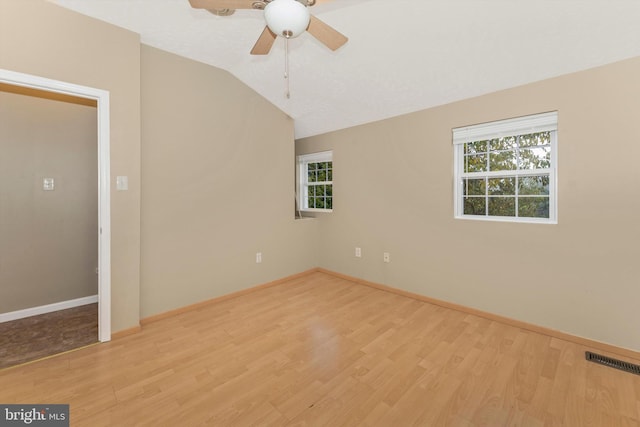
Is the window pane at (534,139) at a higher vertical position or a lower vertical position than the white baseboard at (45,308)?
higher

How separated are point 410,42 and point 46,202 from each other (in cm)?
395

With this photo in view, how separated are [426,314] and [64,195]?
409 centimetres

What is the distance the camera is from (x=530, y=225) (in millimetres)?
2459

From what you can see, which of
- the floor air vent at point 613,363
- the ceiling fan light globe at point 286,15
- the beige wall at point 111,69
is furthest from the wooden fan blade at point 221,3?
the floor air vent at point 613,363

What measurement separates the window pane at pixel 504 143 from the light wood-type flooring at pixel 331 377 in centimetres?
170

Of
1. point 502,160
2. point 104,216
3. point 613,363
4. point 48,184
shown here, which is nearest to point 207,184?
point 104,216

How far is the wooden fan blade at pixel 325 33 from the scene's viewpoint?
1584 mm

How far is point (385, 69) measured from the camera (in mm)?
2729

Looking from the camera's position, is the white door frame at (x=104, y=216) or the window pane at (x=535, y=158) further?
the window pane at (x=535, y=158)

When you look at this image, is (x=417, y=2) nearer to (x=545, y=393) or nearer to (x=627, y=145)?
(x=627, y=145)

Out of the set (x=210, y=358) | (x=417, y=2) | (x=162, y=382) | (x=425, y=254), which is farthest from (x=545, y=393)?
(x=417, y=2)

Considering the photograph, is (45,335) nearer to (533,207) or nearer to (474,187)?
(474,187)

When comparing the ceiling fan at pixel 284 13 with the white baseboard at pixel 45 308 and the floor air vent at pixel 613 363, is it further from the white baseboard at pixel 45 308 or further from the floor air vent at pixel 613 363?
the white baseboard at pixel 45 308

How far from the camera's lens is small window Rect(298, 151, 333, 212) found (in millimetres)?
4355
